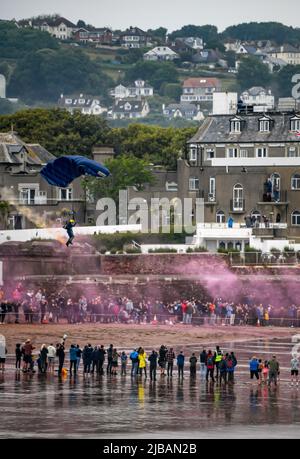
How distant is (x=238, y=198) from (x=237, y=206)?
1.71 ft

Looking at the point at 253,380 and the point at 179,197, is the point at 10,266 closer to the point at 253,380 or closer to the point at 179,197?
the point at 179,197

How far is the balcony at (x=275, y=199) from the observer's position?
12056 centimetres

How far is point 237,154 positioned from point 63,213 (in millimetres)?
14283

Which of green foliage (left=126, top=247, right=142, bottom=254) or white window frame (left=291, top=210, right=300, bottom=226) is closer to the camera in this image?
green foliage (left=126, top=247, right=142, bottom=254)

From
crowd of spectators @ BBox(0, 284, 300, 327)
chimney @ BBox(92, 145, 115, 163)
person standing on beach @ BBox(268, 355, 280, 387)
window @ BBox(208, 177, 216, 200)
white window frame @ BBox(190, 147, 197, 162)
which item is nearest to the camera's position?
person standing on beach @ BBox(268, 355, 280, 387)

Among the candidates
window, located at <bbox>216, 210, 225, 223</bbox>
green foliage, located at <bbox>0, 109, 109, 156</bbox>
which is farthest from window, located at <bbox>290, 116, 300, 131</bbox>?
green foliage, located at <bbox>0, 109, 109, 156</bbox>

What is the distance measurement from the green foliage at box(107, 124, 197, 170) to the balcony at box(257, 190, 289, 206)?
122ft

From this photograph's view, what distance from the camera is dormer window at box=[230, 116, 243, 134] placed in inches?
5113

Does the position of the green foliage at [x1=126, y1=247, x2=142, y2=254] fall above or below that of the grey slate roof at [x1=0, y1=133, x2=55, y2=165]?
below

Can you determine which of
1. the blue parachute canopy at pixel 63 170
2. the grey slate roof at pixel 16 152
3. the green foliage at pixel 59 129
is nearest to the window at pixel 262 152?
the grey slate roof at pixel 16 152

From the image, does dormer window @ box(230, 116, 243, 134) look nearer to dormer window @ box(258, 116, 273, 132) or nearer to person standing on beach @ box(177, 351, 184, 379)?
dormer window @ box(258, 116, 273, 132)

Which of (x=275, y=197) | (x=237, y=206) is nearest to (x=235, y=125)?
(x=237, y=206)

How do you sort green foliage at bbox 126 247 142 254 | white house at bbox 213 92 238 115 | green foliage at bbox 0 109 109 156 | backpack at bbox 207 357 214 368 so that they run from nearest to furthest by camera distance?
backpack at bbox 207 357 214 368, green foliage at bbox 126 247 142 254, white house at bbox 213 92 238 115, green foliage at bbox 0 109 109 156
